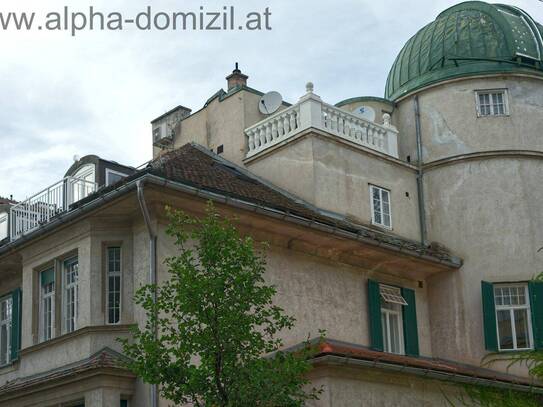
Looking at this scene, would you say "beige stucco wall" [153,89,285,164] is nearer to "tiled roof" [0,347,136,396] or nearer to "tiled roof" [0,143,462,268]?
"tiled roof" [0,143,462,268]

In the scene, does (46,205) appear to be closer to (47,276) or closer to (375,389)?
(47,276)

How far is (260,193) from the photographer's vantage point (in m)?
23.4

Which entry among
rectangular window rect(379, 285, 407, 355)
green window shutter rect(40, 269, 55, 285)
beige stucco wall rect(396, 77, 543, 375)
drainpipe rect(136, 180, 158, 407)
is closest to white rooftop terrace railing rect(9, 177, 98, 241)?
green window shutter rect(40, 269, 55, 285)

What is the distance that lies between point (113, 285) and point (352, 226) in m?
6.34

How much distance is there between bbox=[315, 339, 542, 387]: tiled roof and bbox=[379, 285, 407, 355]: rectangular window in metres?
0.97

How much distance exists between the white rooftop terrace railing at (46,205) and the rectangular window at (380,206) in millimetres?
7447

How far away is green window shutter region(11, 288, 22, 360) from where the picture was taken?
2276 centimetres

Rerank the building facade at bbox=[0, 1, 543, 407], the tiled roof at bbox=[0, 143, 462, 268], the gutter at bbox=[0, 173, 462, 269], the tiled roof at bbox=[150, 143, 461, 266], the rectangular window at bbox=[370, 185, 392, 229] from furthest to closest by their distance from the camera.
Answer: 1. the rectangular window at bbox=[370, 185, 392, 229]
2. the tiled roof at bbox=[150, 143, 461, 266]
3. the tiled roof at bbox=[0, 143, 462, 268]
4. the building facade at bbox=[0, 1, 543, 407]
5. the gutter at bbox=[0, 173, 462, 269]

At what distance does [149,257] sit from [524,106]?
1223 centimetres

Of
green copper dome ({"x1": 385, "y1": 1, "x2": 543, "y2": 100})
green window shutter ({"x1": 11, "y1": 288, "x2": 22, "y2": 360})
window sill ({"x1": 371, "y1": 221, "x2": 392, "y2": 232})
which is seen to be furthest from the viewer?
green copper dome ({"x1": 385, "y1": 1, "x2": 543, "y2": 100})

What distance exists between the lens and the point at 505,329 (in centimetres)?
2484

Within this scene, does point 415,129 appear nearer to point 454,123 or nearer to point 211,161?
point 454,123

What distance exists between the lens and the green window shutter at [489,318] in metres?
24.6

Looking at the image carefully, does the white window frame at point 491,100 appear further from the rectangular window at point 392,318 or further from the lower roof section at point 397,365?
the lower roof section at point 397,365
